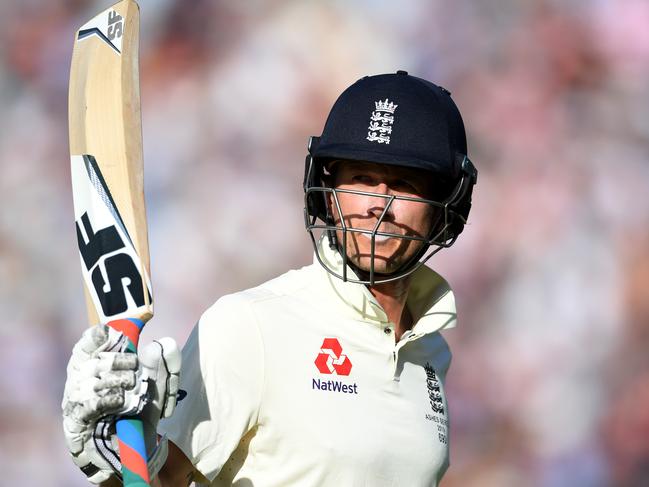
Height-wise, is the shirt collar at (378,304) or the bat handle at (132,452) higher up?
the shirt collar at (378,304)

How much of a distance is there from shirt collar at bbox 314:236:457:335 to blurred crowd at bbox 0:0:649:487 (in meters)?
2.18

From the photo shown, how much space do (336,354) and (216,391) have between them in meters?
0.28

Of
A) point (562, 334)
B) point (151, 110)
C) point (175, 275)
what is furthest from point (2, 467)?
point (562, 334)

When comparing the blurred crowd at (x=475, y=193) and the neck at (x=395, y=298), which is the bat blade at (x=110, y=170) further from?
the blurred crowd at (x=475, y=193)

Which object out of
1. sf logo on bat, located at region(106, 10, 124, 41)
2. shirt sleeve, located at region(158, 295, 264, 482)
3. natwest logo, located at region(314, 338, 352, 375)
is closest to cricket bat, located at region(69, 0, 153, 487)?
sf logo on bat, located at region(106, 10, 124, 41)

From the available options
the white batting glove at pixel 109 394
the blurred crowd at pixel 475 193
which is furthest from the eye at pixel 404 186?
the blurred crowd at pixel 475 193

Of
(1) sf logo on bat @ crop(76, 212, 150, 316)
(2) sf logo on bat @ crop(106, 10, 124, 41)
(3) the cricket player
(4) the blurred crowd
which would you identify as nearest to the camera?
(3) the cricket player

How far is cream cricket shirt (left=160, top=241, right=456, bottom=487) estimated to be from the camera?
78.7 inches

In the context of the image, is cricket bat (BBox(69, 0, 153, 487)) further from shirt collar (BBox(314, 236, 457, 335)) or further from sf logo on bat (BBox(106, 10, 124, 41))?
shirt collar (BBox(314, 236, 457, 335))

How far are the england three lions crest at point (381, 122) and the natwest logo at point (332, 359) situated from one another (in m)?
0.42

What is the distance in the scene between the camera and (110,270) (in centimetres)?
199

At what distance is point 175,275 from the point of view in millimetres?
4539

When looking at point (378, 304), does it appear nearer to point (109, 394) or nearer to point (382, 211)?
point (382, 211)

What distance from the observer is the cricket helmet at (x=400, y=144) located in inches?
89.5
